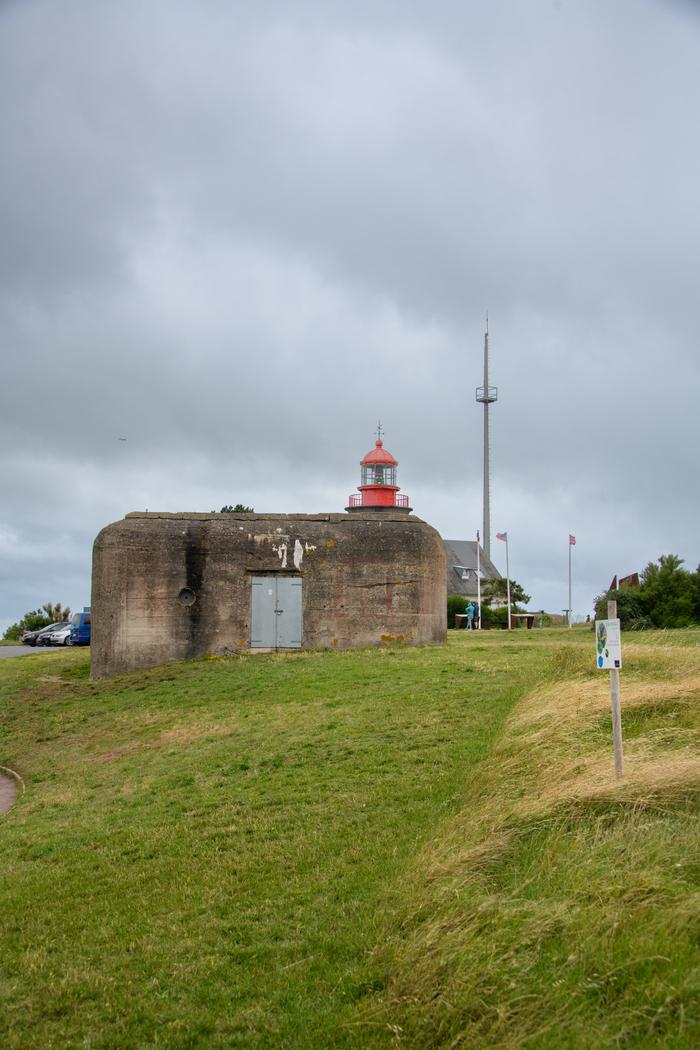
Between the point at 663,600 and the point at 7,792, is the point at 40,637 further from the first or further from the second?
the point at 7,792

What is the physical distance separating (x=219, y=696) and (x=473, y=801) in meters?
10.6

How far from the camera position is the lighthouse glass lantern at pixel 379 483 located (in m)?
47.7

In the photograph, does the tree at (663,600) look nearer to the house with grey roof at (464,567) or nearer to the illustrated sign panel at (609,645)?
the illustrated sign panel at (609,645)

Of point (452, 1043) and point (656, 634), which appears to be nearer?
point (452, 1043)

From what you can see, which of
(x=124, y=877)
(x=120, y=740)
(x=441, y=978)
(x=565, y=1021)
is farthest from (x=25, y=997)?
(x=120, y=740)

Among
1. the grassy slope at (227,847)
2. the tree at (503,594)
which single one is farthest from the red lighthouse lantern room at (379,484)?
the grassy slope at (227,847)

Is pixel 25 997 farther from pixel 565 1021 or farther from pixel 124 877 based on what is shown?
pixel 565 1021

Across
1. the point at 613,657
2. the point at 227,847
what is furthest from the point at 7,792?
the point at 613,657

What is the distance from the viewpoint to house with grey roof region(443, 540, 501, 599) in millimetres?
69375

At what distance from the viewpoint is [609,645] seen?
9.04 meters

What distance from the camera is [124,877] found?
9391 millimetres

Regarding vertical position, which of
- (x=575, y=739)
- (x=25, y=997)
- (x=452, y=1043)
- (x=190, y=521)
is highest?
(x=190, y=521)

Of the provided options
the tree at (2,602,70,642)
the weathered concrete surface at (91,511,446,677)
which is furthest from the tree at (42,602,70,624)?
the weathered concrete surface at (91,511,446,677)

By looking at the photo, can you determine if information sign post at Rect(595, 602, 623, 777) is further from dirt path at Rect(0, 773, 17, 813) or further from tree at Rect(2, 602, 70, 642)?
tree at Rect(2, 602, 70, 642)
